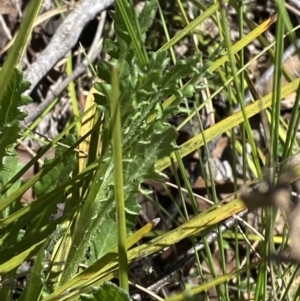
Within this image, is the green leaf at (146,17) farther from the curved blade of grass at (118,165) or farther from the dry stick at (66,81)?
the dry stick at (66,81)

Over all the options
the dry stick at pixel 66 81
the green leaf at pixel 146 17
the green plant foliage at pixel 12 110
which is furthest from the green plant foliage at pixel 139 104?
the dry stick at pixel 66 81

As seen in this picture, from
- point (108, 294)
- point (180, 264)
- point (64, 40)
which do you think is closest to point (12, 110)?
point (108, 294)

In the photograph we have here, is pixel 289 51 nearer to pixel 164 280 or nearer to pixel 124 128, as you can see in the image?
pixel 164 280

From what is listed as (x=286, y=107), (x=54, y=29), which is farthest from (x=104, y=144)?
(x=286, y=107)

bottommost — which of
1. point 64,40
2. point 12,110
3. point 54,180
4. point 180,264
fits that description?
point 180,264

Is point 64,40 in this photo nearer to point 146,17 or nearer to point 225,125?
point 225,125

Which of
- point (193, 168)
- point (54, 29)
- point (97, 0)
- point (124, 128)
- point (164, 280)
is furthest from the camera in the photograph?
point (54, 29)
